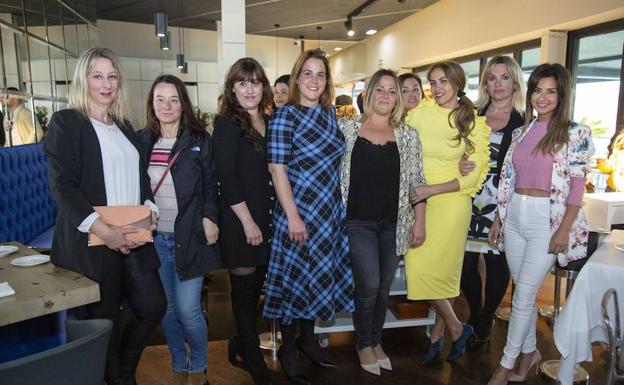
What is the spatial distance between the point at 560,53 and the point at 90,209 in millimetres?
5782

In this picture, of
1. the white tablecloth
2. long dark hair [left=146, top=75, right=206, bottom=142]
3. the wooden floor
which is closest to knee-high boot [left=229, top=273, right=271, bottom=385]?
the wooden floor

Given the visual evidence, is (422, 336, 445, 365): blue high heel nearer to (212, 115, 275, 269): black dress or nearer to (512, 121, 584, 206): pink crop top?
(512, 121, 584, 206): pink crop top

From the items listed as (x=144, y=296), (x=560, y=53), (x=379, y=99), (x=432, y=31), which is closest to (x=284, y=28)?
(x=432, y=31)

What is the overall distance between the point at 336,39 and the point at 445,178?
406 inches

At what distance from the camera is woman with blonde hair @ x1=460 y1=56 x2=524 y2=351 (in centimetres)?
270

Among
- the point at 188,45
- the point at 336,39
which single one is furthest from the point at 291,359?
the point at 336,39

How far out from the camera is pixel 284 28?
1038 cm

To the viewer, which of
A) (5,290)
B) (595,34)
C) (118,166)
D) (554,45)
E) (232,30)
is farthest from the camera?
(554,45)

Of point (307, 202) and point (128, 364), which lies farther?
point (307, 202)

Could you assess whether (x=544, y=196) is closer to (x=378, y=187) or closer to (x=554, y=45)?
(x=378, y=187)

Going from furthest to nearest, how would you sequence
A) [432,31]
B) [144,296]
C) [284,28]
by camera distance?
[284,28] < [432,31] < [144,296]

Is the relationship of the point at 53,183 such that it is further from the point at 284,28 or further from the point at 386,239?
the point at 284,28

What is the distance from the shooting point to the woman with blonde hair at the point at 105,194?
1695mm

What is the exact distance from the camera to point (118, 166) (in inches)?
72.1
